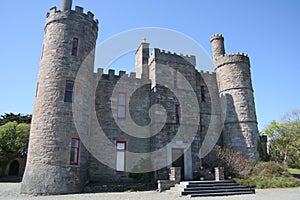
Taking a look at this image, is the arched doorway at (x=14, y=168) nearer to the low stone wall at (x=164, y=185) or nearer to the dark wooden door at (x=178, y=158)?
the dark wooden door at (x=178, y=158)

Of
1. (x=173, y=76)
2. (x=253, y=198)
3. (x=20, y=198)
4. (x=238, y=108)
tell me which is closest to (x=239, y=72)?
(x=238, y=108)

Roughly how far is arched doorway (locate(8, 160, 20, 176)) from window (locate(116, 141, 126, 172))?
1958 centimetres

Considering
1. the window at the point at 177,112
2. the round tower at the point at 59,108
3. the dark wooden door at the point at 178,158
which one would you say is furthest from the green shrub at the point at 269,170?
the round tower at the point at 59,108

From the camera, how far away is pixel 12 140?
22844 millimetres

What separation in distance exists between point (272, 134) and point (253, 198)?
27547 millimetres

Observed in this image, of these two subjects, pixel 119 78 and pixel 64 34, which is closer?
pixel 64 34

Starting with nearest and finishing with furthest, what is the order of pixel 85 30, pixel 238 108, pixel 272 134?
pixel 85 30 < pixel 238 108 < pixel 272 134

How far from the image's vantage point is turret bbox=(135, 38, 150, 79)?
60.1 feet

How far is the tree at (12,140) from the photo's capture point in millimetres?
22750

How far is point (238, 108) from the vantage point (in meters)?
18.5

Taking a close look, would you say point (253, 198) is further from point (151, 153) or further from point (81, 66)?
point (81, 66)

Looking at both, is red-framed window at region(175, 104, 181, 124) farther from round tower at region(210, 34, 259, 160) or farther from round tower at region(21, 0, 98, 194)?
round tower at region(21, 0, 98, 194)

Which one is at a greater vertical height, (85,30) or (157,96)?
(85,30)

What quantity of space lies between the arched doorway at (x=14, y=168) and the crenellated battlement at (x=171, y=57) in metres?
22.2
